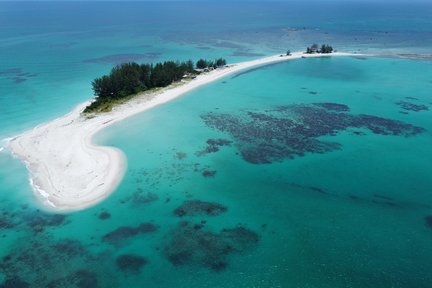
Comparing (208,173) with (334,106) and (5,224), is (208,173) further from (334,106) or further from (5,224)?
(334,106)

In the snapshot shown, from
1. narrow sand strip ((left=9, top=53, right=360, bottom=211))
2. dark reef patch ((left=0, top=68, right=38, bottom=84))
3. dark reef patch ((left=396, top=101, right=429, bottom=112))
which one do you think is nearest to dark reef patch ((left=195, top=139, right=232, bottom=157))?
narrow sand strip ((left=9, top=53, right=360, bottom=211))

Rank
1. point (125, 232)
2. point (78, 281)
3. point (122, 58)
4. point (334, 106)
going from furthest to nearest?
1. point (122, 58)
2. point (334, 106)
3. point (125, 232)
4. point (78, 281)

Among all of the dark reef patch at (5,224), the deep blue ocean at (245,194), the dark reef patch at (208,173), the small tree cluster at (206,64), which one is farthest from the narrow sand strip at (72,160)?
the small tree cluster at (206,64)

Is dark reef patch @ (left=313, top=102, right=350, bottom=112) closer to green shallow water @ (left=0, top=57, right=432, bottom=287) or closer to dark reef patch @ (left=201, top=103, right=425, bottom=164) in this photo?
dark reef patch @ (left=201, top=103, right=425, bottom=164)

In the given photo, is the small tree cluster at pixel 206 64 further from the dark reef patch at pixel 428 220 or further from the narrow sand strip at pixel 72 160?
the dark reef patch at pixel 428 220

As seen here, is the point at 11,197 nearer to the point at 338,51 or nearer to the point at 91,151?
the point at 91,151

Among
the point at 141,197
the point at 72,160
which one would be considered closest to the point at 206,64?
the point at 72,160
